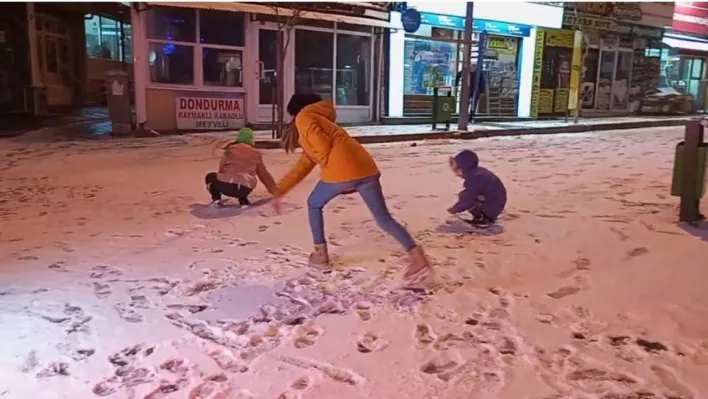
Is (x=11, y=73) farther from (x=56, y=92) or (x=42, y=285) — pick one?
(x=42, y=285)

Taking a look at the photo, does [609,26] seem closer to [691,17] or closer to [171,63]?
[691,17]

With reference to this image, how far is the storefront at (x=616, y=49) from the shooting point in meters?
23.8

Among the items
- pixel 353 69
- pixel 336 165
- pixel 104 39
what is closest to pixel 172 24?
pixel 353 69

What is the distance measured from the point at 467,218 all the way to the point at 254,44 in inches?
439

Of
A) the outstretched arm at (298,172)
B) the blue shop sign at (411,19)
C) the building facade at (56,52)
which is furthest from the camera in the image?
the building facade at (56,52)

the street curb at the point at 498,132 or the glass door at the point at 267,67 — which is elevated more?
the glass door at the point at 267,67

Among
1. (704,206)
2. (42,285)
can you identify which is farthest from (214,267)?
(704,206)

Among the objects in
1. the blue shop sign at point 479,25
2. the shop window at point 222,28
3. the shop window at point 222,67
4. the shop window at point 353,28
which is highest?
the blue shop sign at point 479,25

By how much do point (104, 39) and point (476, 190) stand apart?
23.3 metres

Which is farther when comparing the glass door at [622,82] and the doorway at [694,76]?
the doorway at [694,76]

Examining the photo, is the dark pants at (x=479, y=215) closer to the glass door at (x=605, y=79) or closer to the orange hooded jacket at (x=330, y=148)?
the orange hooded jacket at (x=330, y=148)

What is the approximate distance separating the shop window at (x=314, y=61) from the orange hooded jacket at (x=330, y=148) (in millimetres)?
12781

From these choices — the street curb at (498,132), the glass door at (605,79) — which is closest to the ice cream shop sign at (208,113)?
the street curb at (498,132)

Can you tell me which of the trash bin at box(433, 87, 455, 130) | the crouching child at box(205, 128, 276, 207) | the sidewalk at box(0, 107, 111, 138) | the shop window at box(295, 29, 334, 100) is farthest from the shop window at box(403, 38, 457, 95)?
the crouching child at box(205, 128, 276, 207)
